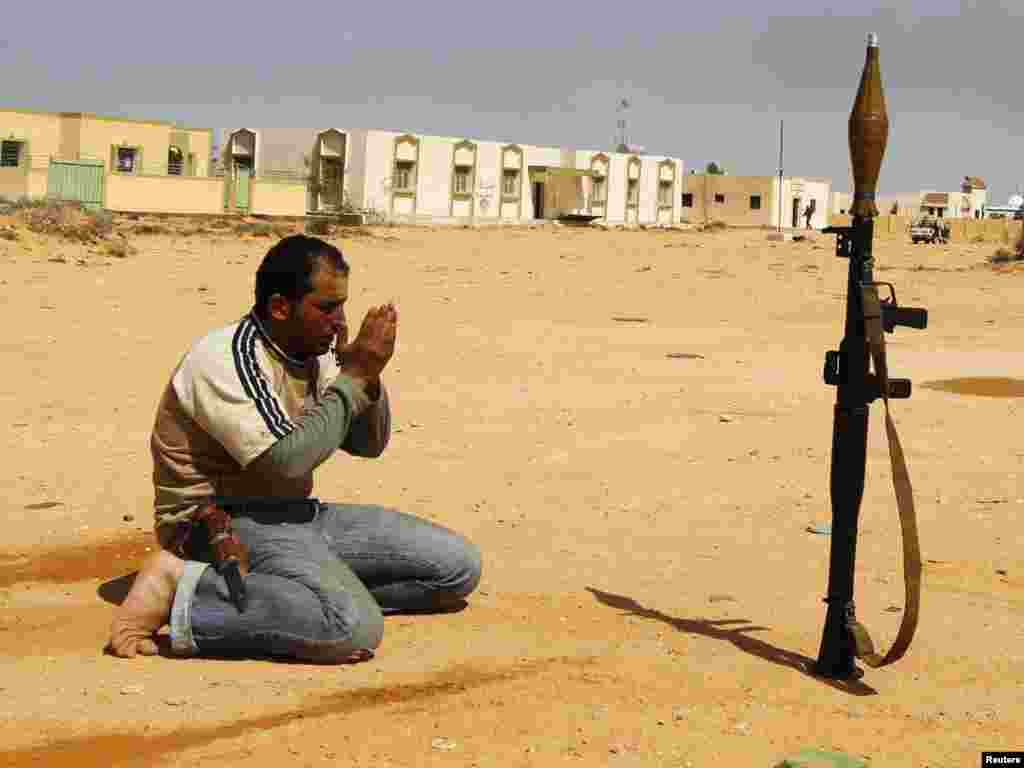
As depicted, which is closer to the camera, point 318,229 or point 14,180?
point 318,229

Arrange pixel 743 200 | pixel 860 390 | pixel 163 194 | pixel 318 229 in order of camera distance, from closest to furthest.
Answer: pixel 860 390 < pixel 318 229 < pixel 163 194 < pixel 743 200

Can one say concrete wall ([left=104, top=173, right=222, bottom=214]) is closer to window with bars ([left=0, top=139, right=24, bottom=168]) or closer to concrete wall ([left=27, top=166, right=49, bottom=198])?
concrete wall ([left=27, top=166, right=49, bottom=198])

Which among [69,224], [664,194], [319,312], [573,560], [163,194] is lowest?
[573,560]

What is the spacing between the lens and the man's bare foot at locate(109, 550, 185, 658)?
4945 mm

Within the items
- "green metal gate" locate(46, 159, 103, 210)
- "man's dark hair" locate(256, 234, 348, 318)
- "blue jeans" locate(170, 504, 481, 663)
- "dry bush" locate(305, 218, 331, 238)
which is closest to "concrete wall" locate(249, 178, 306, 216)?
"green metal gate" locate(46, 159, 103, 210)

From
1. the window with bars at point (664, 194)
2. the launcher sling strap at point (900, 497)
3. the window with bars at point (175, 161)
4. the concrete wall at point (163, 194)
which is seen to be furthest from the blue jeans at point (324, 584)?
the window with bars at point (664, 194)

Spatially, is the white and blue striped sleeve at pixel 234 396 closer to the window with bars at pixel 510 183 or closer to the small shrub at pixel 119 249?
the small shrub at pixel 119 249

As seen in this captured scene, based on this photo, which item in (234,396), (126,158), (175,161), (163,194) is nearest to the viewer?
(234,396)

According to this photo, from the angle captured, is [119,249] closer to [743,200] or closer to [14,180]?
[14,180]

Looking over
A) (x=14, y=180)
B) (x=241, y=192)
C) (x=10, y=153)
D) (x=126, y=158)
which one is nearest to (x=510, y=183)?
(x=241, y=192)

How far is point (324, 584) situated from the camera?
16.3 ft

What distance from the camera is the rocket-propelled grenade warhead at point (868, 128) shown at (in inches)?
175

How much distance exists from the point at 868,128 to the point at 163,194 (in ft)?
147

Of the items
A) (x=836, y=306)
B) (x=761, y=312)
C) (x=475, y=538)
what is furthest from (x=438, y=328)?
(x=475, y=538)
